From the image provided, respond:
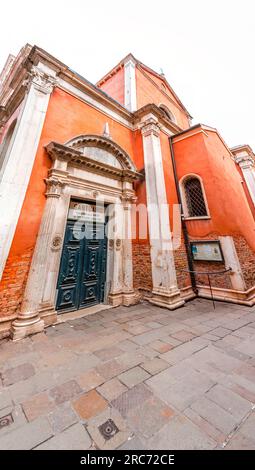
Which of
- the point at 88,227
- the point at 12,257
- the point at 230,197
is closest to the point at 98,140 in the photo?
the point at 88,227

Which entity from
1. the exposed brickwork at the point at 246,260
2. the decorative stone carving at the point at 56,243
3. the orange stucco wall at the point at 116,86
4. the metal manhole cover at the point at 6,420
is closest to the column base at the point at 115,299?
the decorative stone carving at the point at 56,243

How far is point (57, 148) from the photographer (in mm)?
4320

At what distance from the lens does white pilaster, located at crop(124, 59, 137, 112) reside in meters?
7.88

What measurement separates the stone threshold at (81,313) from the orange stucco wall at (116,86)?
362 inches

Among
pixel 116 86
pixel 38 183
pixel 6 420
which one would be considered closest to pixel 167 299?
pixel 6 420

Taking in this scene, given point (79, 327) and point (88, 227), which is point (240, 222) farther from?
point (79, 327)

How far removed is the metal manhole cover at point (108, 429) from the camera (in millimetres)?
1408

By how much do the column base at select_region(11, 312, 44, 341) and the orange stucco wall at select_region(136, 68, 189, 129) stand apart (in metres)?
9.14

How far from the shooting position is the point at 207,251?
594cm

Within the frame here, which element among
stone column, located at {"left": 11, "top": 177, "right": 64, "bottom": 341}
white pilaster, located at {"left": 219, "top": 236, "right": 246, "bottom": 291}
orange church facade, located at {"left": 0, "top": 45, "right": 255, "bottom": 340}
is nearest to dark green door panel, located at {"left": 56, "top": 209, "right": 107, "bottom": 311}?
orange church facade, located at {"left": 0, "top": 45, "right": 255, "bottom": 340}

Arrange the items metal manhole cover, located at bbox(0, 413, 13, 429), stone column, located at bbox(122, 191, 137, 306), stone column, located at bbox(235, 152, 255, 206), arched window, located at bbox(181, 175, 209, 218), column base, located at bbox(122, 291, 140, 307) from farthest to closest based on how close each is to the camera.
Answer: stone column, located at bbox(235, 152, 255, 206) → arched window, located at bbox(181, 175, 209, 218) → stone column, located at bbox(122, 191, 137, 306) → column base, located at bbox(122, 291, 140, 307) → metal manhole cover, located at bbox(0, 413, 13, 429)

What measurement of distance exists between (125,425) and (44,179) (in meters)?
4.55

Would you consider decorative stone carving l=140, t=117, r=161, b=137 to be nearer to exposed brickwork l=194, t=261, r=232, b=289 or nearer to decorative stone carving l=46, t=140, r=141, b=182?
decorative stone carving l=46, t=140, r=141, b=182

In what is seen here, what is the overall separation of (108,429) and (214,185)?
6.54 m
